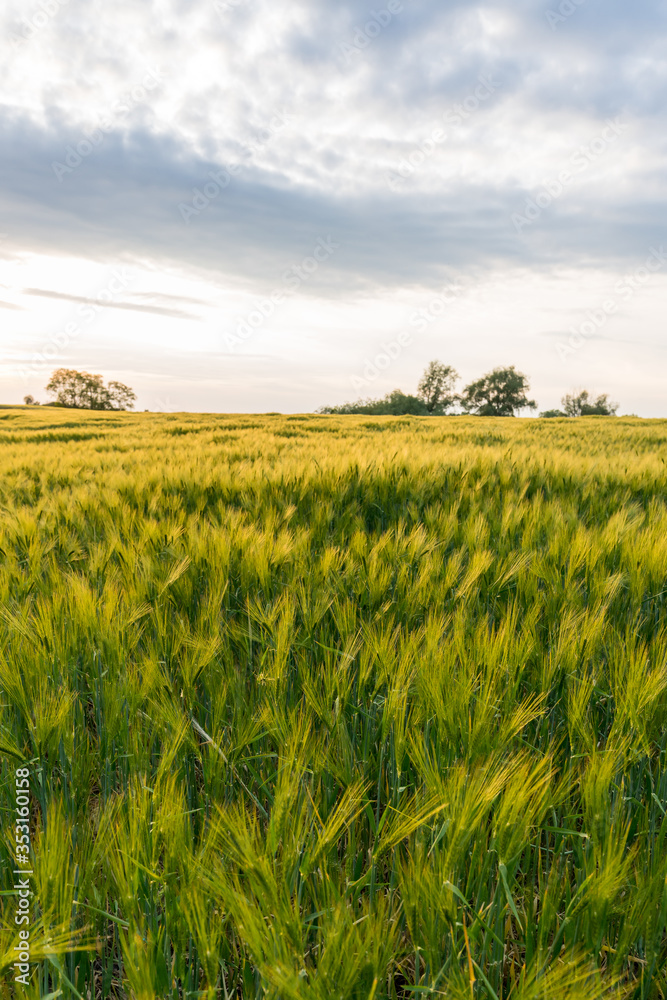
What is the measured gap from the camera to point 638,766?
3.29ft

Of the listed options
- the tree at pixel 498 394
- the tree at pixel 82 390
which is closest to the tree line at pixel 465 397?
the tree at pixel 498 394

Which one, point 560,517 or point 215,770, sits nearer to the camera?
point 215,770

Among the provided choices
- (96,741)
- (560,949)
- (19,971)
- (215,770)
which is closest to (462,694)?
(560,949)

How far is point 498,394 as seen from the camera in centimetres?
6644

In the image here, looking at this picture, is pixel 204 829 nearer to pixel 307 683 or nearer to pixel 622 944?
pixel 307 683

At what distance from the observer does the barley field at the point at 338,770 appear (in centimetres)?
64

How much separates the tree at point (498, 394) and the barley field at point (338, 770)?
67.9m

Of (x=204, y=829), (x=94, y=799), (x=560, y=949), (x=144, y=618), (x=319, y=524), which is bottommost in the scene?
(x=94, y=799)

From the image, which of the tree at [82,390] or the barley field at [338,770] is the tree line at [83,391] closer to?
the tree at [82,390]

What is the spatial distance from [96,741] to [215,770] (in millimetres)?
517

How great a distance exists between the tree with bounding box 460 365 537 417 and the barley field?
6791cm

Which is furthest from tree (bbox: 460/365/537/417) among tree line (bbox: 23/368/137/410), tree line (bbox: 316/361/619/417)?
tree line (bbox: 23/368/137/410)

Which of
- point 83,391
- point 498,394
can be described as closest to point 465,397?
point 498,394

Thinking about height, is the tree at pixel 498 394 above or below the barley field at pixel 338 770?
above
